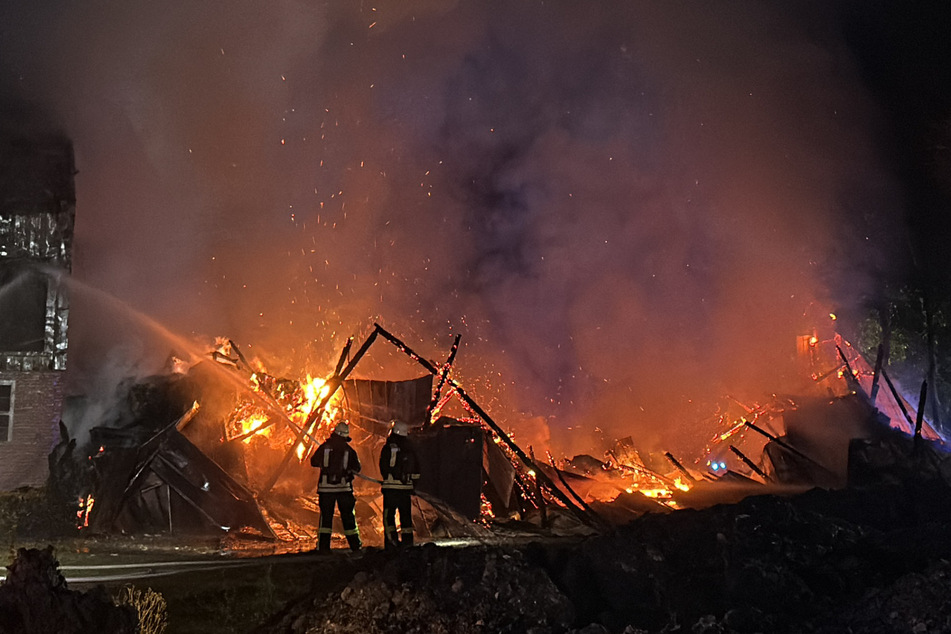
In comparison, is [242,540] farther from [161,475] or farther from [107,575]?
[107,575]

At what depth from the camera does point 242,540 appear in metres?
9.52

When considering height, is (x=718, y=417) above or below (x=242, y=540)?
above

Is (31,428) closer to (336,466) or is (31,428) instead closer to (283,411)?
(283,411)

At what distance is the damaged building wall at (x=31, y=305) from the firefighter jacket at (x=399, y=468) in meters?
8.84

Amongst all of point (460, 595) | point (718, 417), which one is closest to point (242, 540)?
point (460, 595)

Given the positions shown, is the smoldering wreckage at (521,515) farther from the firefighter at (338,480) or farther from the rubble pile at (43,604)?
the firefighter at (338,480)

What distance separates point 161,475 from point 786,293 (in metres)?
22.3

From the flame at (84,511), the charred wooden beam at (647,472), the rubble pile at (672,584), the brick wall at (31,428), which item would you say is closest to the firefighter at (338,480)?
the rubble pile at (672,584)

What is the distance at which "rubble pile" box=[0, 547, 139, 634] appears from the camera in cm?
498

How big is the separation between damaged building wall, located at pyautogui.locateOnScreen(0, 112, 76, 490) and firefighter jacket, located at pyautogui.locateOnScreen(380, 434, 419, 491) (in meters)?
8.84

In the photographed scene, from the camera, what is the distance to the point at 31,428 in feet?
44.2

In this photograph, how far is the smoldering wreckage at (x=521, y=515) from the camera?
6.19m

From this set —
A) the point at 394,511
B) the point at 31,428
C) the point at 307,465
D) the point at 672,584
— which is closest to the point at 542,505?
the point at 394,511

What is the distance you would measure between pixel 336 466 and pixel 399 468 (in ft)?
2.64
